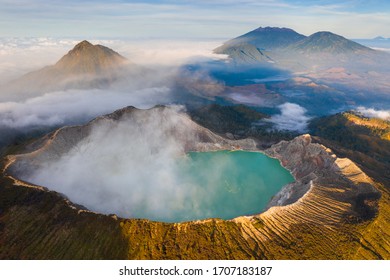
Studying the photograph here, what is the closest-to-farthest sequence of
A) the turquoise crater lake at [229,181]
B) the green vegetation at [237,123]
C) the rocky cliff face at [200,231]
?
1. the rocky cliff face at [200,231]
2. the turquoise crater lake at [229,181]
3. the green vegetation at [237,123]

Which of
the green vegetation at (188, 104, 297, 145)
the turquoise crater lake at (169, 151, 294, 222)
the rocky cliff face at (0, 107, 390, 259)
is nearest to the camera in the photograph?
the rocky cliff face at (0, 107, 390, 259)

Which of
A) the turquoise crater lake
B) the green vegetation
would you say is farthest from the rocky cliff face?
the green vegetation

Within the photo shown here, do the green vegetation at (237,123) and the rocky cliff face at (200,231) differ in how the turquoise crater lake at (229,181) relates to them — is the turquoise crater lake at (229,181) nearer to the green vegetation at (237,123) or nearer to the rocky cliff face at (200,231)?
the rocky cliff face at (200,231)

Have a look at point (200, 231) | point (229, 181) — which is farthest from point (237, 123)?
point (200, 231)

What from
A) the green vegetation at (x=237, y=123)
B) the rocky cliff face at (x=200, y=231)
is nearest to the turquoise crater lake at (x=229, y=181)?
the rocky cliff face at (x=200, y=231)

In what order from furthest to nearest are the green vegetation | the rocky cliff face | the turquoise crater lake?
the green vegetation → the turquoise crater lake → the rocky cliff face

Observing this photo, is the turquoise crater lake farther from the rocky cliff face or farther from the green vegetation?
the green vegetation
